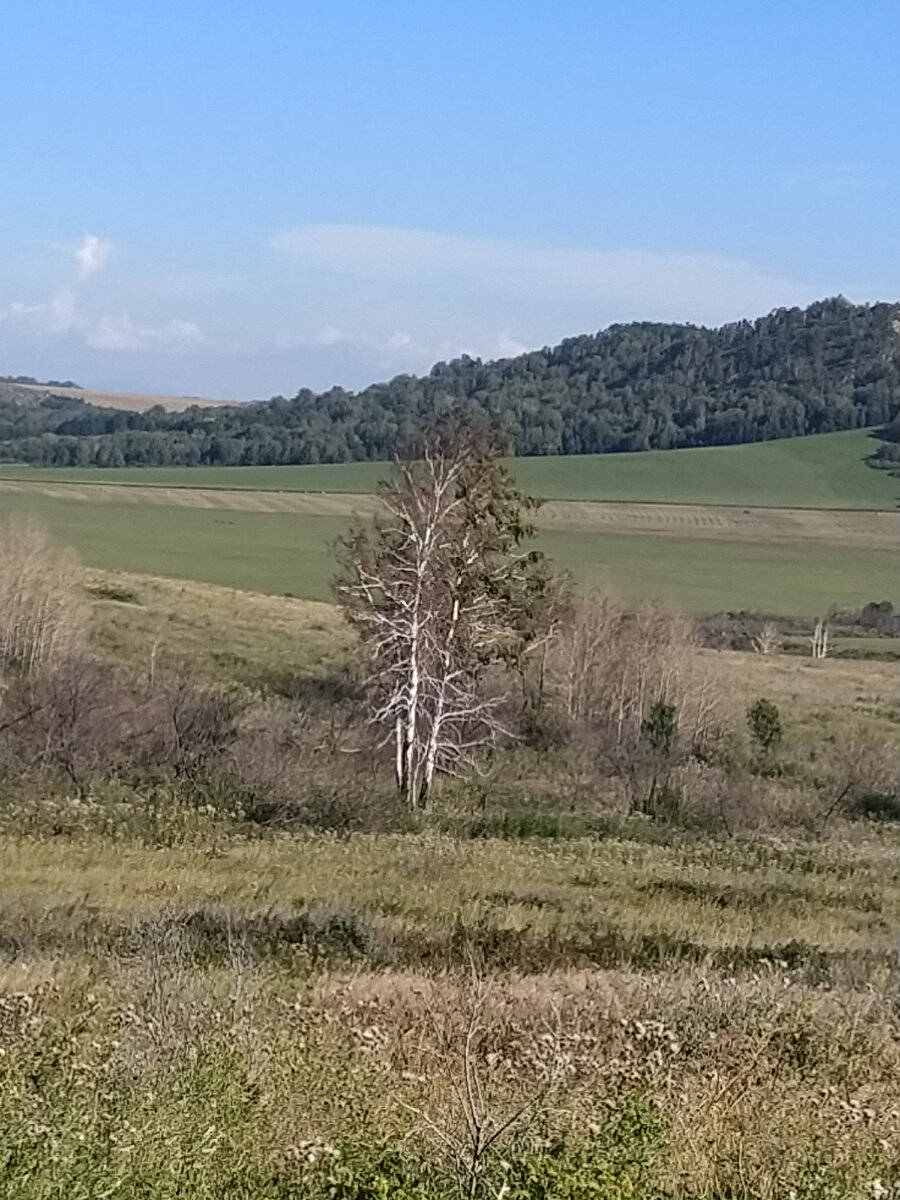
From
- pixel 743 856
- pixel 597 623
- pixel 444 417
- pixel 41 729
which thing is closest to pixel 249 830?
pixel 41 729

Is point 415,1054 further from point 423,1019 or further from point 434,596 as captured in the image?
point 434,596

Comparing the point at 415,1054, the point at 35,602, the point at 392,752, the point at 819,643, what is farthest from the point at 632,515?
the point at 415,1054

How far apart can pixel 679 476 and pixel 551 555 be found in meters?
41.6

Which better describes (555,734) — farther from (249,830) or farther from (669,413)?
(669,413)

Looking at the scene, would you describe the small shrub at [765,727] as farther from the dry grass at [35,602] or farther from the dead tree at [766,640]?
the dead tree at [766,640]

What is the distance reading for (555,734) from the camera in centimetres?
4159

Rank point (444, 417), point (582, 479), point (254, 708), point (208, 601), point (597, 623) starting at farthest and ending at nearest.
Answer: point (582, 479) < point (208, 601) < point (597, 623) < point (254, 708) < point (444, 417)

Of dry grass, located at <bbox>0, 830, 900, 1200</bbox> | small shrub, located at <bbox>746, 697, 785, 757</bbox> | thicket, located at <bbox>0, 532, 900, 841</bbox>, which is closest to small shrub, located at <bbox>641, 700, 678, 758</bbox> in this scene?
thicket, located at <bbox>0, 532, 900, 841</bbox>

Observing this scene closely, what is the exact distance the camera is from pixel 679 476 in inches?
4697

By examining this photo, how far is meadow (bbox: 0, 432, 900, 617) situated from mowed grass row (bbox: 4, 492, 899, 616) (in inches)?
A: 6.9

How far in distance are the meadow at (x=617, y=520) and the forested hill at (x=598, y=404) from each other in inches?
135

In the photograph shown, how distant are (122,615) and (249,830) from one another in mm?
29264

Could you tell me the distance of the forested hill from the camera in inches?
4422

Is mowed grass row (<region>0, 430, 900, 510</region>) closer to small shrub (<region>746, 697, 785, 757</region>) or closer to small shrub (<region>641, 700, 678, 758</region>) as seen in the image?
small shrub (<region>746, 697, 785, 757</region>)
